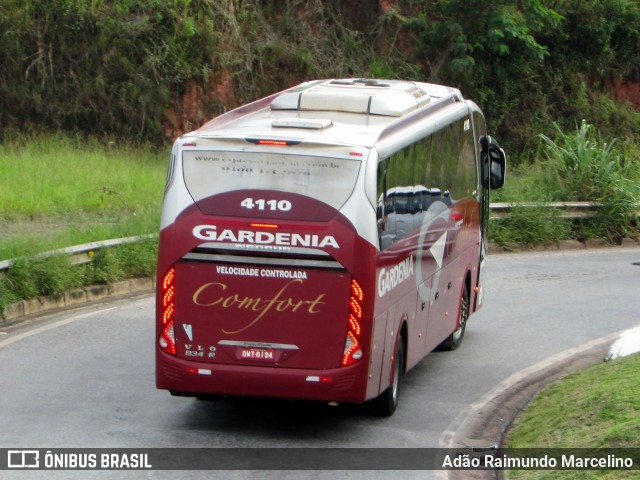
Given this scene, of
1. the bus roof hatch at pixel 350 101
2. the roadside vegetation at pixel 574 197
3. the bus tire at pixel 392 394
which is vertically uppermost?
the bus roof hatch at pixel 350 101

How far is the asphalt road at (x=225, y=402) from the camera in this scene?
33.6 feet

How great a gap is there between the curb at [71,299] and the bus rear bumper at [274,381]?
5.36 meters

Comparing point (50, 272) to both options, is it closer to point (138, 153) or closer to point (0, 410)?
point (0, 410)

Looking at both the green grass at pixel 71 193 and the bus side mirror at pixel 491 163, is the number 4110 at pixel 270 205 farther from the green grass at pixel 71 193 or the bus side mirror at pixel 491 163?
the green grass at pixel 71 193

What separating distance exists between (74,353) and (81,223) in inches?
254

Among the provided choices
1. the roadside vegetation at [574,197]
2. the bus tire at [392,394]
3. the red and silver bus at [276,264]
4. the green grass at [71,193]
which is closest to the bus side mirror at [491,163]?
the bus tire at [392,394]

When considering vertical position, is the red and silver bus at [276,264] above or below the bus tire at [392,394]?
above

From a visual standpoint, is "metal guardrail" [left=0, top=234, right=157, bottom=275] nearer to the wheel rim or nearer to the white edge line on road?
the white edge line on road

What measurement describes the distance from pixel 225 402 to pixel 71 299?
5.05m

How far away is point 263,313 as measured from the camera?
9.96 m

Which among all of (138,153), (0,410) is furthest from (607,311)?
(138,153)

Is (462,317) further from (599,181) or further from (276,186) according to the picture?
(599,181)

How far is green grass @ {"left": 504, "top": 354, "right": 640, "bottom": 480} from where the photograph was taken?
873 cm

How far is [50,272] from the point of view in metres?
15.6
